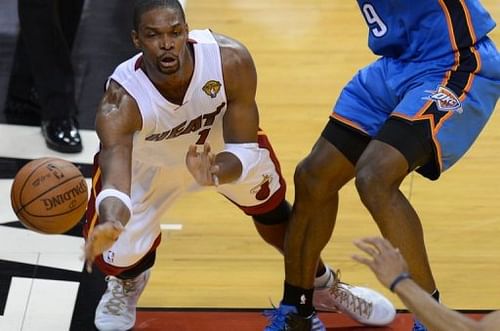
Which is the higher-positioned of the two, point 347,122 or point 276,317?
point 347,122

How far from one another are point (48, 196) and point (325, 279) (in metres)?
1.28

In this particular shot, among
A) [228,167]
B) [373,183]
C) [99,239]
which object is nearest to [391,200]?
[373,183]

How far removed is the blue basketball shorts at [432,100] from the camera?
4828 mm

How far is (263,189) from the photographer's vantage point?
210 inches

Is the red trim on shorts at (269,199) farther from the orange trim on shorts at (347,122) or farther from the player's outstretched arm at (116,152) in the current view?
the player's outstretched arm at (116,152)

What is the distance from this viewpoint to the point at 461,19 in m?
4.96

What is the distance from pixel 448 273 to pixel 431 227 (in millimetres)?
472

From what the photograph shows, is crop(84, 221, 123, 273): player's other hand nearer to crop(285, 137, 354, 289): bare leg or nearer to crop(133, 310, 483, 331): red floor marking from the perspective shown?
crop(285, 137, 354, 289): bare leg

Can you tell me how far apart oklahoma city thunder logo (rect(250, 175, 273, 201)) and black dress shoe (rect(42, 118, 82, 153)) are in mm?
2045

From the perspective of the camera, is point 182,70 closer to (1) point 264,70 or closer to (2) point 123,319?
(2) point 123,319

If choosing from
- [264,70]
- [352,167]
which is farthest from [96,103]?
[352,167]

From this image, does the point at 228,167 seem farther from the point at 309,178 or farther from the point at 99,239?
the point at 99,239

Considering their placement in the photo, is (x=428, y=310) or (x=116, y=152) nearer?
(x=428, y=310)

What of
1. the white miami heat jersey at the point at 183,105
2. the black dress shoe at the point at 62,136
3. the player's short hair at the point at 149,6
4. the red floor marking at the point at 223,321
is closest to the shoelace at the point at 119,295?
the red floor marking at the point at 223,321
